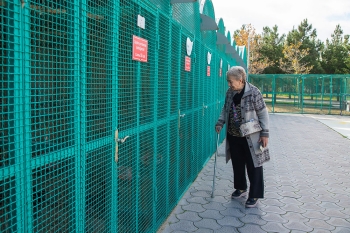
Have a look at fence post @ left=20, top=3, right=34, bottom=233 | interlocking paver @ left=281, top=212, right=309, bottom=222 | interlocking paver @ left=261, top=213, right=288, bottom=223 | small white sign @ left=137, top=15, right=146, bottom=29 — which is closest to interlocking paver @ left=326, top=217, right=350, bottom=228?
interlocking paver @ left=281, top=212, right=309, bottom=222

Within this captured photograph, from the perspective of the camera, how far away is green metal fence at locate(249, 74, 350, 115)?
20.0 meters

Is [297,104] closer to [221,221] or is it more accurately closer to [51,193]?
A: [221,221]

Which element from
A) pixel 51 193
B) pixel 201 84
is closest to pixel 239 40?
pixel 201 84

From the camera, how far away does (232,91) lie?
4.47 metres

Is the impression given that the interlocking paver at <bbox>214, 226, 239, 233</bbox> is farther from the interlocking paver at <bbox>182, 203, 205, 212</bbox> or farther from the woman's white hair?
the woman's white hair

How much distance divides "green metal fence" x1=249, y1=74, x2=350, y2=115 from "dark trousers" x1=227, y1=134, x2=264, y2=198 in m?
16.8

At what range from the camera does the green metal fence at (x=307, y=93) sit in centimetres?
2005

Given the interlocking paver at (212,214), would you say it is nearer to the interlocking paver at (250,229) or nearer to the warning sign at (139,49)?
the interlocking paver at (250,229)

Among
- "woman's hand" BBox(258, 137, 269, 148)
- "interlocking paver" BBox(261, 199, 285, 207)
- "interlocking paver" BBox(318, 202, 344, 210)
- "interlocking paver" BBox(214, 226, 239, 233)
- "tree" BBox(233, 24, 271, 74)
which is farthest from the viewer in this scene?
"tree" BBox(233, 24, 271, 74)

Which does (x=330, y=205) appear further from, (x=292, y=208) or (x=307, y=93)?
(x=307, y=93)

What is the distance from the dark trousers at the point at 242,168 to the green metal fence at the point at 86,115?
938 millimetres

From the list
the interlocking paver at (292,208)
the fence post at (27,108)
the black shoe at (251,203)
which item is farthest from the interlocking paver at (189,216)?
the fence post at (27,108)

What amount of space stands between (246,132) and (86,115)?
2572 millimetres

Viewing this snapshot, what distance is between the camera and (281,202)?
15.1ft
